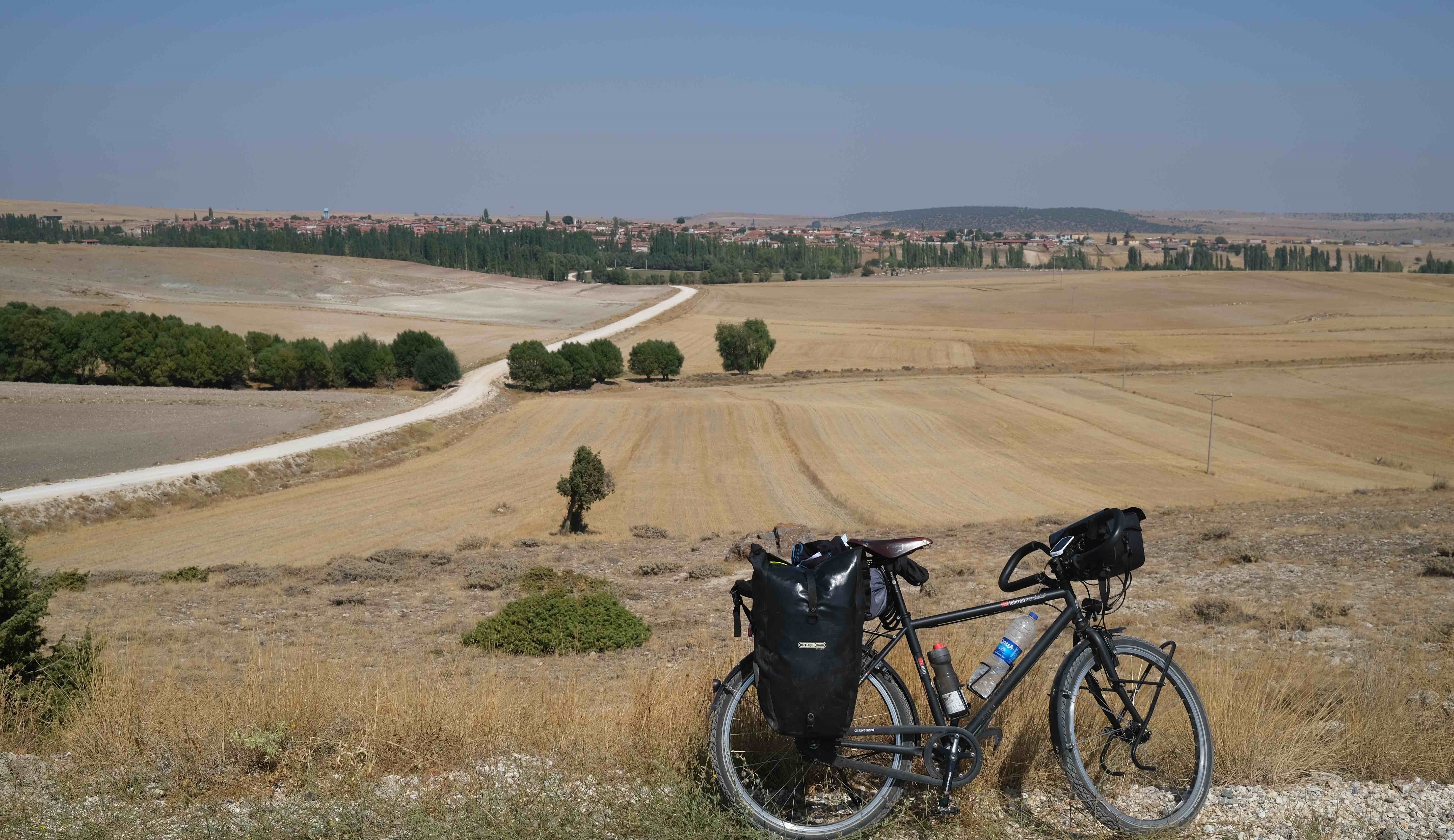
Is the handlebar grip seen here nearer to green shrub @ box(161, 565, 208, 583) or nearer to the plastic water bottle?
the plastic water bottle

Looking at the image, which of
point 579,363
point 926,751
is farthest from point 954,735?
point 579,363

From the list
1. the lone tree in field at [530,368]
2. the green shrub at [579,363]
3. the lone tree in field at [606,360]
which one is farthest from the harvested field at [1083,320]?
the lone tree in field at [530,368]

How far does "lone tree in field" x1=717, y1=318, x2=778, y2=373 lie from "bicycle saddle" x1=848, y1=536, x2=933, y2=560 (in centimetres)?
7446

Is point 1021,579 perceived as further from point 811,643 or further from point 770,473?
point 770,473

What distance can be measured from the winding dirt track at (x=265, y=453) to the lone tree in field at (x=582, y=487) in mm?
12962

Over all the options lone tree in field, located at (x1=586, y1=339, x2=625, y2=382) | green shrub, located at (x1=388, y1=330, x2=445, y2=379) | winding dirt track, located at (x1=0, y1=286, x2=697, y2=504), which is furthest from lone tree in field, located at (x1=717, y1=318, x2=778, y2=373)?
green shrub, located at (x1=388, y1=330, x2=445, y2=379)

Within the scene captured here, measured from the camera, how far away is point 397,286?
5261 inches

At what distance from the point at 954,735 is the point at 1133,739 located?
993 millimetres

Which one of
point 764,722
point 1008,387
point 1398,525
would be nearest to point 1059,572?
point 764,722

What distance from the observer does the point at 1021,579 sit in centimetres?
472

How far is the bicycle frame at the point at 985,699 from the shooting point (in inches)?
172

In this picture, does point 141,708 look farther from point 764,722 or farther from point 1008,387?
point 1008,387

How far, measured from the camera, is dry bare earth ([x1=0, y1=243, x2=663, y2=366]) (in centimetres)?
9431

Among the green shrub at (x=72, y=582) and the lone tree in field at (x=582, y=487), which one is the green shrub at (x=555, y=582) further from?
the lone tree in field at (x=582, y=487)
